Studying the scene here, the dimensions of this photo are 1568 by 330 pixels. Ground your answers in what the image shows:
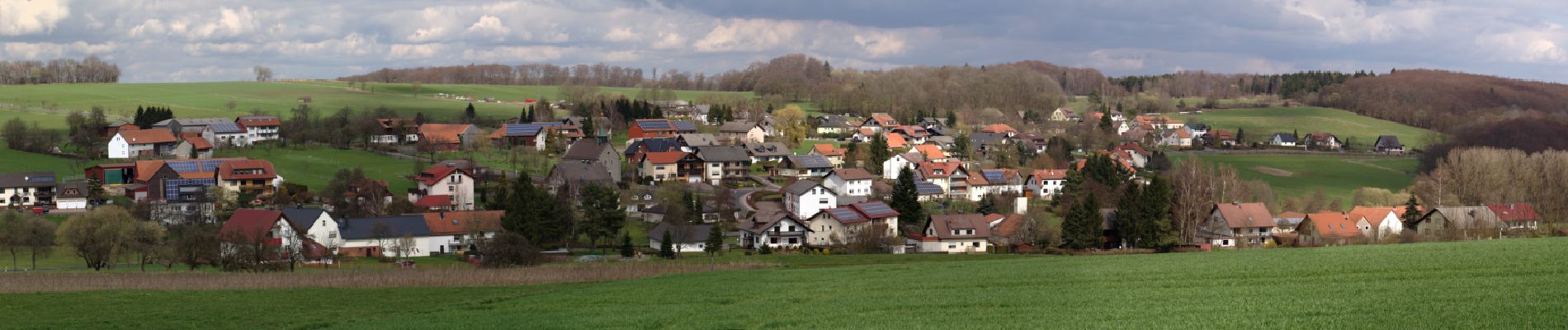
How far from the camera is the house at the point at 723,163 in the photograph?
70062 mm

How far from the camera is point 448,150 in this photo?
2968 inches

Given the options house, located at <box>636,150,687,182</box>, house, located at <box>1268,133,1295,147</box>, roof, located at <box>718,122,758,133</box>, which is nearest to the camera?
house, located at <box>636,150,687,182</box>

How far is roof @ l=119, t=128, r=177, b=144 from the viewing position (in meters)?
68.5

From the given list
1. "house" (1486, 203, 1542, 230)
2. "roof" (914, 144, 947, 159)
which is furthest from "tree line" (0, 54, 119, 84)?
"house" (1486, 203, 1542, 230)

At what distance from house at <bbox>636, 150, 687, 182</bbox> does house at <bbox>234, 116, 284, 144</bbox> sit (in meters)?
27.8

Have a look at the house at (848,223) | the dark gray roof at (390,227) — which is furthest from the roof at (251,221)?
the house at (848,223)

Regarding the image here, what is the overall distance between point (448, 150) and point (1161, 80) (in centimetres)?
13349

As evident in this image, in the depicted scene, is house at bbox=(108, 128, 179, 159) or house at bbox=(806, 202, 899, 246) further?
house at bbox=(108, 128, 179, 159)

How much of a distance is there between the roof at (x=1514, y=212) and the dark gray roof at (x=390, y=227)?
42.9 meters

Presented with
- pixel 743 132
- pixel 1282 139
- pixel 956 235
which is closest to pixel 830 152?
pixel 743 132

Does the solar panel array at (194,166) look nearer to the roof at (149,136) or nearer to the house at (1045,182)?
the roof at (149,136)

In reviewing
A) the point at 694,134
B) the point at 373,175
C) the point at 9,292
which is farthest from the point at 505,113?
the point at 9,292

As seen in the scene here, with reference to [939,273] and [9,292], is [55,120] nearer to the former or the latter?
[9,292]

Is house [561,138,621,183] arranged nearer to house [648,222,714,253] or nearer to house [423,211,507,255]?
house [423,211,507,255]
